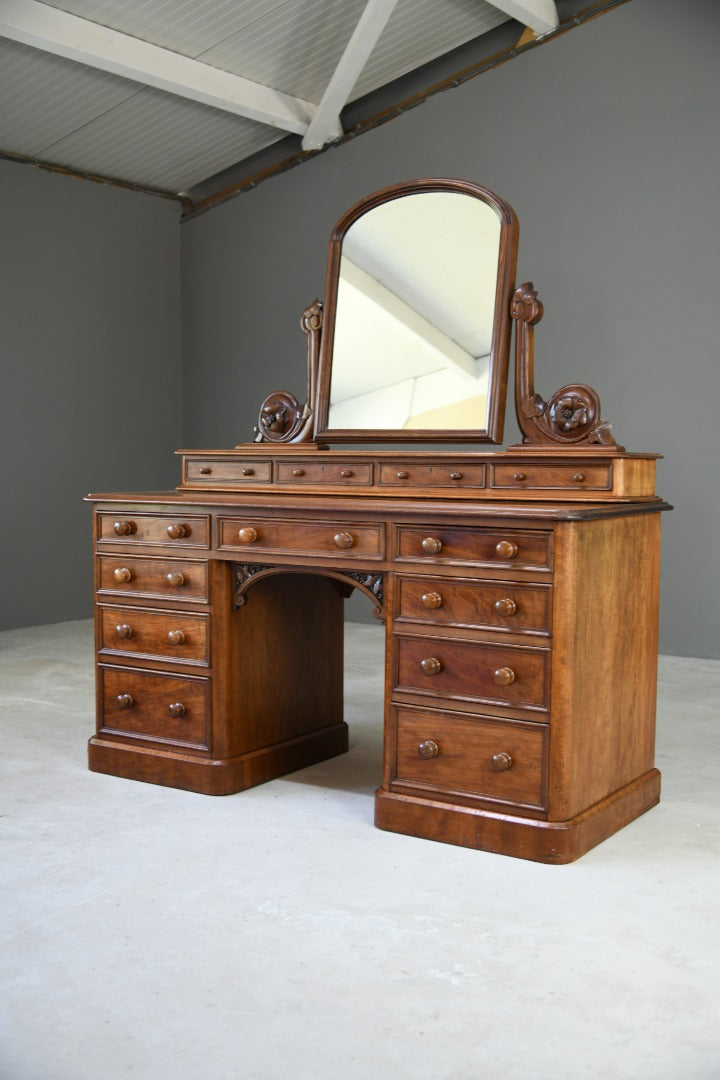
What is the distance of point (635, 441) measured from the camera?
5797 mm

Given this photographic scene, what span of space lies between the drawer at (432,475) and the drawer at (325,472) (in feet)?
0.21

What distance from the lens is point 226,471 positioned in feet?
12.2

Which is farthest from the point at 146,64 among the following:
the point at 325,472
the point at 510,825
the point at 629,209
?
the point at 510,825

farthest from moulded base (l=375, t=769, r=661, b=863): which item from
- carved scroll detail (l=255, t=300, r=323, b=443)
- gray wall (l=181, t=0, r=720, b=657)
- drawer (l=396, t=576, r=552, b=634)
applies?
gray wall (l=181, t=0, r=720, b=657)

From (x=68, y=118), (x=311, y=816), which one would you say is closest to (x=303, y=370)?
(x=68, y=118)

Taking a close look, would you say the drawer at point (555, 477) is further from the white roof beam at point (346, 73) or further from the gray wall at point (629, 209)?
the white roof beam at point (346, 73)

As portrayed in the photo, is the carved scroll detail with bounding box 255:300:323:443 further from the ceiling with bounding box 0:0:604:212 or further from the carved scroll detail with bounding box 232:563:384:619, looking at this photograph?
the ceiling with bounding box 0:0:604:212

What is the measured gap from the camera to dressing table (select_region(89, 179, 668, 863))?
2756 mm

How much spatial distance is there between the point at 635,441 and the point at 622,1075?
439cm

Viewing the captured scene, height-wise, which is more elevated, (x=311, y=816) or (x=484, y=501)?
(x=484, y=501)

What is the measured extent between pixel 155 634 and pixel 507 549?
125cm

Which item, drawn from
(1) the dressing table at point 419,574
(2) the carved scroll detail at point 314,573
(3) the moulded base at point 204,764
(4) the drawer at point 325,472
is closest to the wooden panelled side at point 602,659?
(1) the dressing table at point 419,574

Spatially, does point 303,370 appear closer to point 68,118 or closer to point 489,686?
point 68,118

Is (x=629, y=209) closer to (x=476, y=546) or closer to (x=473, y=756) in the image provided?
(x=476, y=546)
